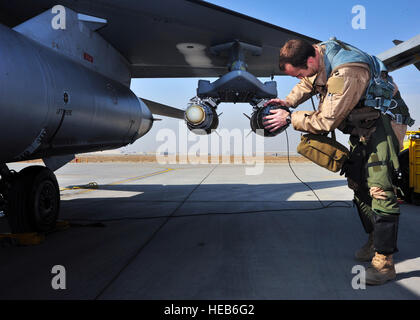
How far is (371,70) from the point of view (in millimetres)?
2824

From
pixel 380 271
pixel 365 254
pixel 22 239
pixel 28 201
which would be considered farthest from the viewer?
pixel 28 201

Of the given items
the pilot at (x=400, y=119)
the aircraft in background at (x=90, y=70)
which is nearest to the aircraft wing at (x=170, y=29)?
the aircraft in background at (x=90, y=70)

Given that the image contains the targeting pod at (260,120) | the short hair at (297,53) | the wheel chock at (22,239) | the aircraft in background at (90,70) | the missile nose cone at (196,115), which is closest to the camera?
the short hair at (297,53)

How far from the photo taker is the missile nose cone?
505cm

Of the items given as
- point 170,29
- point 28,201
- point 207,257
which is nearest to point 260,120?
point 170,29

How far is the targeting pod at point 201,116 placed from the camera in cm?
505

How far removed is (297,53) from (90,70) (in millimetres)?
2984

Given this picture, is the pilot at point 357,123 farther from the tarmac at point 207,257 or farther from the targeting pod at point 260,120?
the targeting pod at point 260,120

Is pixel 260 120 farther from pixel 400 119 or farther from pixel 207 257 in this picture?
pixel 207 257

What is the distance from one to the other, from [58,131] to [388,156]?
353 cm

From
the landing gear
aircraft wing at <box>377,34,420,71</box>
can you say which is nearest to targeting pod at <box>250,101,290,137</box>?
aircraft wing at <box>377,34,420,71</box>

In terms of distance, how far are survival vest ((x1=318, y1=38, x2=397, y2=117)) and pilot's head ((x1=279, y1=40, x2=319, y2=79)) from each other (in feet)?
0.53

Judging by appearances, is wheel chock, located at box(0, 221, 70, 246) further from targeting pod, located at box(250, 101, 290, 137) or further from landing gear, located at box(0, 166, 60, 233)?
targeting pod, located at box(250, 101, 290, 137)
